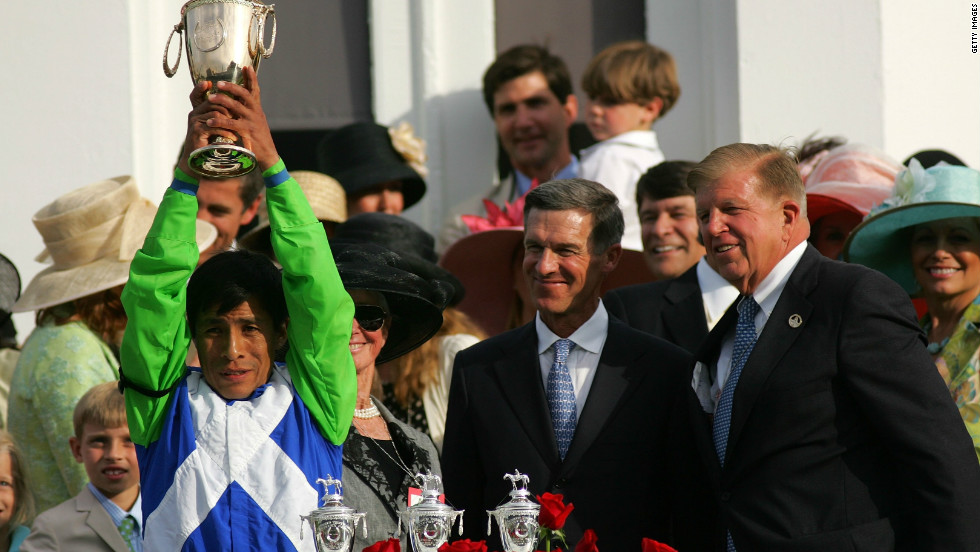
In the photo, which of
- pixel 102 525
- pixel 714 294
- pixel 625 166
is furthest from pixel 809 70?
pixel 102 525

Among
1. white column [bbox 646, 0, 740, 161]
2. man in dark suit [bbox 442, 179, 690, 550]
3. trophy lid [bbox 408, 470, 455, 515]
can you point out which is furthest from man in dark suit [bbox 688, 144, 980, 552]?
white column [bbox 646, 0, 740, 161]

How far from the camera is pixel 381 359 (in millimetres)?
4758

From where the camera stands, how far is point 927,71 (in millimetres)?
7312

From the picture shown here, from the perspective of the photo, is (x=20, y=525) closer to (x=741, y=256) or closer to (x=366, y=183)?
(x=366, y=183)

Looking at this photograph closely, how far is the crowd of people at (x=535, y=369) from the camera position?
365 cm

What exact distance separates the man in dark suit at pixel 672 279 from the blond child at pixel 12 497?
2.25 meters

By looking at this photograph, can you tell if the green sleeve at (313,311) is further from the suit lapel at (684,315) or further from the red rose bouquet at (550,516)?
the suit lapel at (684,315)

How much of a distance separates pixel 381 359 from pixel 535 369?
0.63m

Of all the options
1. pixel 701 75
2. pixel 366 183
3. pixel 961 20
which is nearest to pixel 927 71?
pixel 961 20

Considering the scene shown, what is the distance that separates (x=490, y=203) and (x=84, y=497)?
2.52 m

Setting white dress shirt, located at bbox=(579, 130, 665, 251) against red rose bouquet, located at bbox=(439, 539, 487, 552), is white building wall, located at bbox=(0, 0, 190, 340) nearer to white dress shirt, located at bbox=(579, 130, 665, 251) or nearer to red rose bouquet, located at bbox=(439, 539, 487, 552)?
white dress shirt, located at bbox=(579, 130, 665, 251)

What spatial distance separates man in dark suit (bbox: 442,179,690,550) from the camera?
4.20 m

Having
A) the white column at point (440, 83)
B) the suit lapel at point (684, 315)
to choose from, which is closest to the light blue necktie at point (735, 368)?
the suit lapel at point (684, 315)

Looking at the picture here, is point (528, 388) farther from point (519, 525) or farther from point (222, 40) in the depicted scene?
point (222, 40)
